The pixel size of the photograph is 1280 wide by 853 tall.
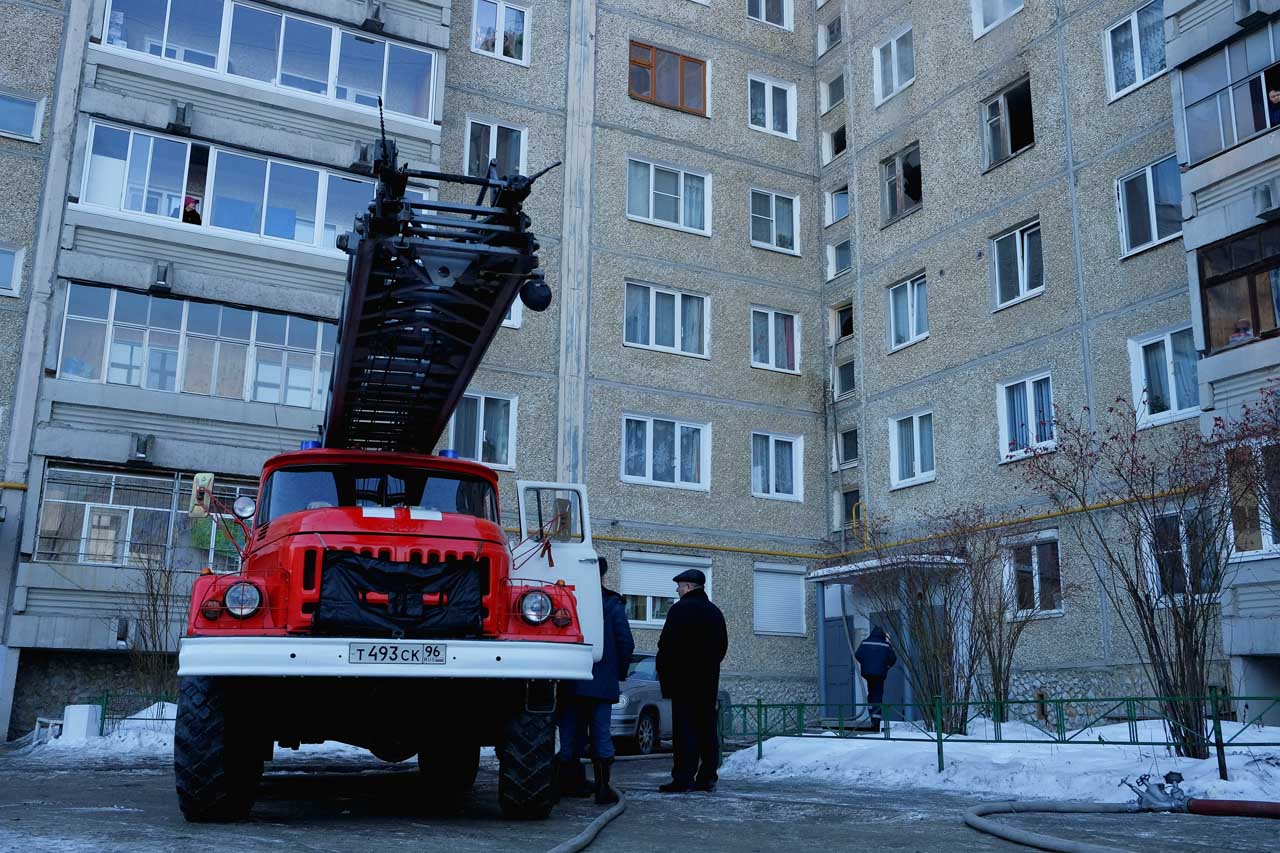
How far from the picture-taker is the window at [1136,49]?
2183cm

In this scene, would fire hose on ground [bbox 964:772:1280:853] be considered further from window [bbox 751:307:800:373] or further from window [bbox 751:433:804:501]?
window [bbox 751:307:800:373]

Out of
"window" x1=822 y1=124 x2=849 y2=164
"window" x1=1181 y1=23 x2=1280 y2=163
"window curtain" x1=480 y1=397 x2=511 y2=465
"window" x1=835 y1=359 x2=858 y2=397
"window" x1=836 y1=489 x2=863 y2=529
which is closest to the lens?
"window" x1=1181 y1=23 x2=1280 y2=163

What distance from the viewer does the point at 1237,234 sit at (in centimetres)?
1755

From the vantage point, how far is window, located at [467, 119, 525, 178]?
26.8 meters

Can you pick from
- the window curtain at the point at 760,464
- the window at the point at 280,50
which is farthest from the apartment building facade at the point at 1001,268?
the window at the point at 280,50

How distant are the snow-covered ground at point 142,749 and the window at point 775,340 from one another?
14.8 metres

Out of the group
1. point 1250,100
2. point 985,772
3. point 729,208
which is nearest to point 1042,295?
point 1250,100

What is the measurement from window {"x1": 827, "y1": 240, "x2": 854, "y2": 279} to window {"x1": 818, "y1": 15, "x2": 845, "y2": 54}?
5609 mm

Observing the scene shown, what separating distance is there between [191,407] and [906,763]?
14.8 meters

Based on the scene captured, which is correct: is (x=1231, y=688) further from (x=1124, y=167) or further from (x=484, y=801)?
(x=484, y=801)

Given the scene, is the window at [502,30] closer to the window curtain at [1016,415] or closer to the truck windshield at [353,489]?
the window curtain at [1016,415]

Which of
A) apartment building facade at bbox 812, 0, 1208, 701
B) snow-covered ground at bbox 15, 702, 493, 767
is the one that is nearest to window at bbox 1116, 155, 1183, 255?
apartment building facade at bbox 812, 0, 1208, 701

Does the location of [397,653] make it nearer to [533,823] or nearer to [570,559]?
[533,823]

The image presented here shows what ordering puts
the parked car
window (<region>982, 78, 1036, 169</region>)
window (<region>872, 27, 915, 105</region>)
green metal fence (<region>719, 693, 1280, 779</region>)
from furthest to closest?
1. window (<region>872, 27, 915, 105</region>)
2. window (<region>982, 78, 1036, 169</region>)
3. the parked car
4. green metal fence (<region>719, 693, 1280, 779</region>)
